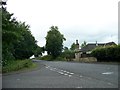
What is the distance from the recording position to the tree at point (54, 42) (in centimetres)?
12506

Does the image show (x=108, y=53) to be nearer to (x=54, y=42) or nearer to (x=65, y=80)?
(x=65, y=80)

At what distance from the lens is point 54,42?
12625 cm

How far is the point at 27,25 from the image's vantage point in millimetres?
65688

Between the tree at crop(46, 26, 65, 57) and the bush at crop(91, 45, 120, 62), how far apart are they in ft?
213

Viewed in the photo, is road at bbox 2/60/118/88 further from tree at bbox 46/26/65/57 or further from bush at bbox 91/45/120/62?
tree at bbox 46/26/65/57

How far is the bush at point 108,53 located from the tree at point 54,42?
64.9 metres

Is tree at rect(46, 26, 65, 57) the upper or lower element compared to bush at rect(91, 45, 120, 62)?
upper

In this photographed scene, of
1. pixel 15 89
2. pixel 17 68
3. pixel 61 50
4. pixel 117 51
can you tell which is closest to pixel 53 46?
pixel 61 50

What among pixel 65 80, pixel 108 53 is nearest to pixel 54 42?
pixel 108 53

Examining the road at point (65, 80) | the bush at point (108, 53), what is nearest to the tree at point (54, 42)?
the bush at point (108, 53)

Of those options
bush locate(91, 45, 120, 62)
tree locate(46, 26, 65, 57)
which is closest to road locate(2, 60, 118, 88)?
bush locate(91, 45, 120, 62)

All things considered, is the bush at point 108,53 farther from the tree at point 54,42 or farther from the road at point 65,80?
the tree at point 54,42

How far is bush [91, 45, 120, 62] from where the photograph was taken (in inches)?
1869

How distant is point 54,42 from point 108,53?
7595cm
